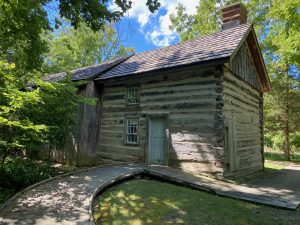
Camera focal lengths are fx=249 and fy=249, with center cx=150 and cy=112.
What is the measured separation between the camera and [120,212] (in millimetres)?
5684

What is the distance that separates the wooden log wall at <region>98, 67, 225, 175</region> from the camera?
952cm

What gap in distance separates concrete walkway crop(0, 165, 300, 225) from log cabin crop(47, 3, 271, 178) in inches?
47.6

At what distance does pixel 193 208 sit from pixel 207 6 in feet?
91.4

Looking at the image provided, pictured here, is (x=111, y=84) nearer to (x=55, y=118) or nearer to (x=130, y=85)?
(x=130, y=85)

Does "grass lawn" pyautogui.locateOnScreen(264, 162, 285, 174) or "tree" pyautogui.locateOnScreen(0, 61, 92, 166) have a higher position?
"tree" pyautogui.locateOnScreen(0, 61, 92, 166)

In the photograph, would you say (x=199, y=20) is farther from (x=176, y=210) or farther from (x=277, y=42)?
(x=176, y=210)

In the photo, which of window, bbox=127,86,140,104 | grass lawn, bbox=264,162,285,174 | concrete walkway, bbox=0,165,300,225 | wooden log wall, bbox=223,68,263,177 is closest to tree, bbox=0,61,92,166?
concrete walkway, bbox=0,165,300,225

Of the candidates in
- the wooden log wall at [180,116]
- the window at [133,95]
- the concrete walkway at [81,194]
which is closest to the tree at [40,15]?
the wooden log wall at [180,116]

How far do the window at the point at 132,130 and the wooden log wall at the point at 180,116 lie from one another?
0.22 m

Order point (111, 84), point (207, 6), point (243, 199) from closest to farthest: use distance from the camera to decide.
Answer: point (243, 199)
point (111, 84)
point (207, 6)

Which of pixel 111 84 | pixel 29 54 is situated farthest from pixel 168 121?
pixel 29 54

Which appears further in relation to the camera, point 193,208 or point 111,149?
point 111,149

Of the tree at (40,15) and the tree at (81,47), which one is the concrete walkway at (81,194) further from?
the tree at (81,47)

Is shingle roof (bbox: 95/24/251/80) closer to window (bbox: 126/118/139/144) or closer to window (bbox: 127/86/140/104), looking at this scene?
window (bbox: 127/86/140/104)
